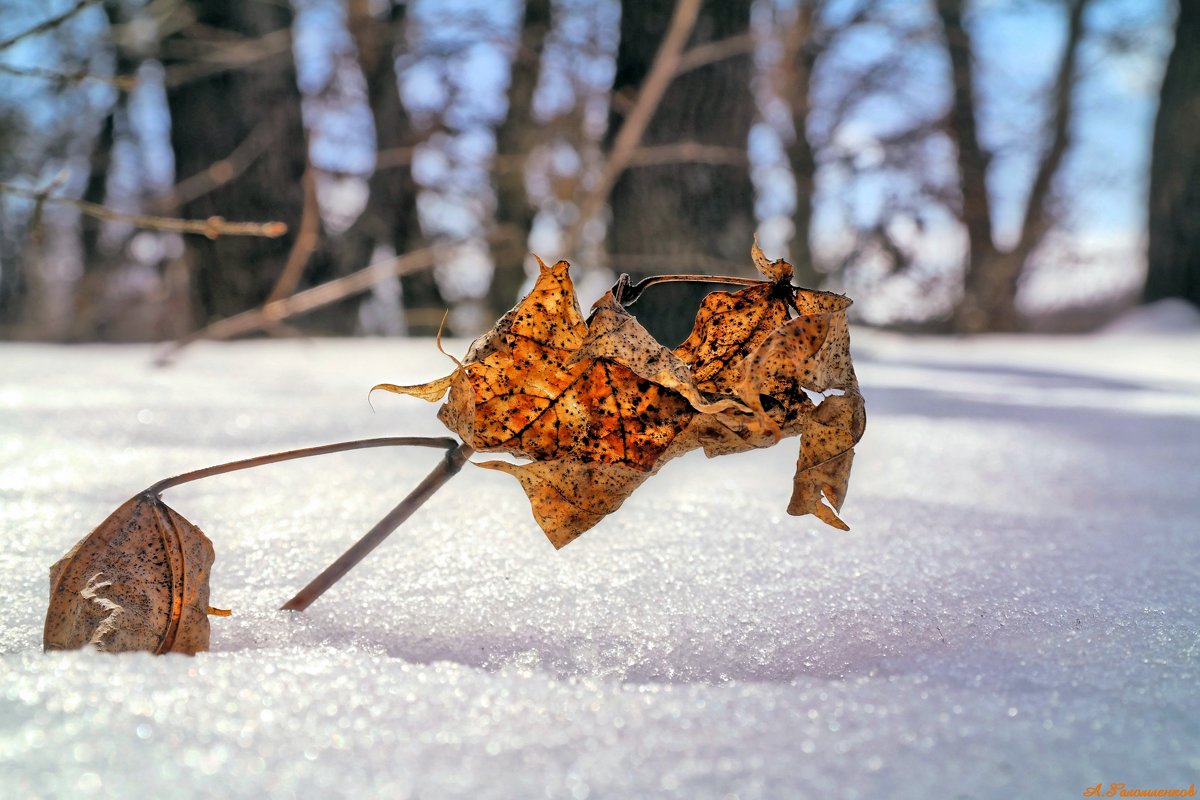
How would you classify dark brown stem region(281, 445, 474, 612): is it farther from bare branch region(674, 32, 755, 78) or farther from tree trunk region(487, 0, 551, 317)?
tree trunk region(487, 0, 551, 317)

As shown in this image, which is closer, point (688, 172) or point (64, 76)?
point (64, 76)

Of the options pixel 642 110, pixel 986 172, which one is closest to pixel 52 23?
pixel 642 110

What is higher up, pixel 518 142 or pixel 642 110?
pixel 518 142

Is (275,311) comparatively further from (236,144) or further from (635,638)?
(236,144)

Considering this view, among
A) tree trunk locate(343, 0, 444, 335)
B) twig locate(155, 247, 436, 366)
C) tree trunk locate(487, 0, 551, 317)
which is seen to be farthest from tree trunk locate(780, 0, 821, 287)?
twig locate(155, 247, 436, 366)

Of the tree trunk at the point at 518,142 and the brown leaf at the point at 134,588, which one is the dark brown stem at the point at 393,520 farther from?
Result: the tree trunk at the point at 518,142

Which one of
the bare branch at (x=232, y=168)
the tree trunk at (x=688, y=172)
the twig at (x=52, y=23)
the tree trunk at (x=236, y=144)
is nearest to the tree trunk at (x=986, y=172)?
the tree trunk at (x=688, y=172)

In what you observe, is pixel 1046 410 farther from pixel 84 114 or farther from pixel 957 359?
pixel 84 114
